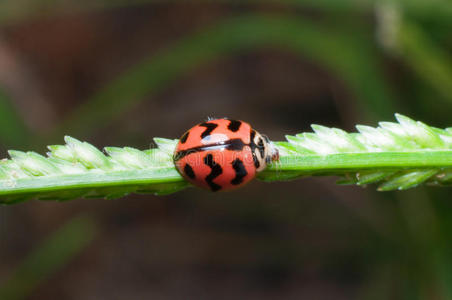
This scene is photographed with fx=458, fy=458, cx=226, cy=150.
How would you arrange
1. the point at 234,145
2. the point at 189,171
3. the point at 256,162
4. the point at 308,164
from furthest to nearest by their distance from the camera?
the point at 234,145 → the point at 256,162 → the point at 189,171 → the point at 308,164

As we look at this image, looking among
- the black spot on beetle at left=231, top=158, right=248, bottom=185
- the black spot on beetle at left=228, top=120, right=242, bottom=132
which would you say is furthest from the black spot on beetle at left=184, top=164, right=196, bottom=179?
the black spot on beetle at left=228, top=120, right=242, bottom=132

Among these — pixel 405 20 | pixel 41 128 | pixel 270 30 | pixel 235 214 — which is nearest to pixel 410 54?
pixel 405 20

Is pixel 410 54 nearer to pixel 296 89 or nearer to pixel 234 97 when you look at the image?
pixel 296 89

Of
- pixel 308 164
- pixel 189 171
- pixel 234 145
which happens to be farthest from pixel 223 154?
pixel 308 164

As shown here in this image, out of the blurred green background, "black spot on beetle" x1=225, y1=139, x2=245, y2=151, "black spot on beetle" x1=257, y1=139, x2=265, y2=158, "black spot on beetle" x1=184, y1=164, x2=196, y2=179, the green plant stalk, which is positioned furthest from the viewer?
the blurred green background

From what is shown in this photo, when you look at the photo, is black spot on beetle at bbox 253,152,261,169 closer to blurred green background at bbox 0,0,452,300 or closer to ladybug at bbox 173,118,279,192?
ladybug at bbox 173,118,279,192

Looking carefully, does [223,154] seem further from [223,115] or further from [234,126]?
[223,115]
